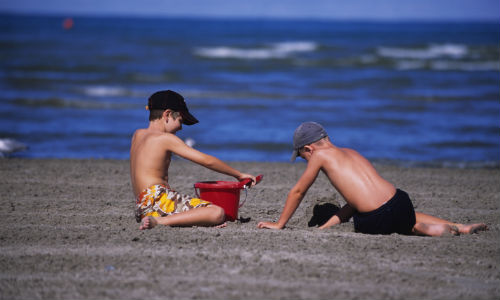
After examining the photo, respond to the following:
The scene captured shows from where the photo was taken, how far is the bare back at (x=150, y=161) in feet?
15.2

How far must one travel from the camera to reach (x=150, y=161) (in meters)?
4.65

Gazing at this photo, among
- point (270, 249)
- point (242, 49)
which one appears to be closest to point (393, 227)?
point (270, 249)

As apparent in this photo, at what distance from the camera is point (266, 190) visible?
20.7 ft

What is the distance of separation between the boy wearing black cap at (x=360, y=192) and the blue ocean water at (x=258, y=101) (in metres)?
4.11

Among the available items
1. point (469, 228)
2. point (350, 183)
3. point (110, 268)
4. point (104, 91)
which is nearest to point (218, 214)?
point (350, 183)

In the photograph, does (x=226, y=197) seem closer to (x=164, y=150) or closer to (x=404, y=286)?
(x=164, y=150)

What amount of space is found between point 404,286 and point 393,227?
1.12 m

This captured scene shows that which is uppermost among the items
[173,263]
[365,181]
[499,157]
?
[365,181]

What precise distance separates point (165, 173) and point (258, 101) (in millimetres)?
9550

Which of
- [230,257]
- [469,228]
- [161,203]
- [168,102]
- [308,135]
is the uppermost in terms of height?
[168,102]

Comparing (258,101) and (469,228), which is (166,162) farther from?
(258,101)

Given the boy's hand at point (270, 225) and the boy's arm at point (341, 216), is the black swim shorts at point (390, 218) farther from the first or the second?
the boy's hand at point (270, 225)

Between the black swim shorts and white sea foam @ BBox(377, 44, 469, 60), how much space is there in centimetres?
2513

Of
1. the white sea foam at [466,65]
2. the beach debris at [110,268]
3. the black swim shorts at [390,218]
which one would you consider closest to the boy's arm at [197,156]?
the black swim shorts at [390,218]
